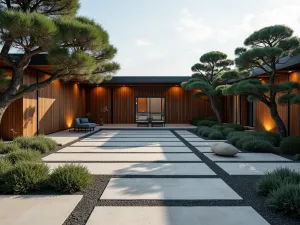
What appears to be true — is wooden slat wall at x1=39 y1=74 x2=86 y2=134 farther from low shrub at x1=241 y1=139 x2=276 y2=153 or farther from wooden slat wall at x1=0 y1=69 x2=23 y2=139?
low shrub at x1=241 y1=139 x2=276 y2=153

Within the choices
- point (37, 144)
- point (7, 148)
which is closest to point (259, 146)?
point (37, 144)

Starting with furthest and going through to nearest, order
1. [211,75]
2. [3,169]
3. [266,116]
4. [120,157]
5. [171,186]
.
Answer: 1. [211,75]
2. [266,116]
3. [120,157]
4. [3,169]
5. [171,186]

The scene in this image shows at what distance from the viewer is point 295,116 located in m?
9.29

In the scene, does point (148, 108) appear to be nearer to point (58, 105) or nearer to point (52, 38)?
point (58, 105)

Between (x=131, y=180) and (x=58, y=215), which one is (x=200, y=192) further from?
(x=58, y=215)

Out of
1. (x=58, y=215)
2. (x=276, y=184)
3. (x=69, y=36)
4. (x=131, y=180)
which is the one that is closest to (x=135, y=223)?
(x=58, y=215)

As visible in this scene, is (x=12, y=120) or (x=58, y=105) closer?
(x=12, y=120)

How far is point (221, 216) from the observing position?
275 cm

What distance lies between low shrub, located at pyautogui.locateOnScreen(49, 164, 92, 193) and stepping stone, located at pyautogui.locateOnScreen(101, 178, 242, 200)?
1.22ft

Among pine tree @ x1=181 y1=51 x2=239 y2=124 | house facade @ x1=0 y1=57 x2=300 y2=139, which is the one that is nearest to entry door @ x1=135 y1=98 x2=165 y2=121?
house facade @ x1=0 y1=57 x2=300 y2=139

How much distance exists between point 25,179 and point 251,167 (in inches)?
165

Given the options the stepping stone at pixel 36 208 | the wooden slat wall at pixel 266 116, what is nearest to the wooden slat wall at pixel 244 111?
the wooden slat wall at pixel 266 116

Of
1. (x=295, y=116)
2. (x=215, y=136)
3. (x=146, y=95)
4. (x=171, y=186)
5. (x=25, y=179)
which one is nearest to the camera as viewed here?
(x=25, y=179)

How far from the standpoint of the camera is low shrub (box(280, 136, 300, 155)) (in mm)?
6461
